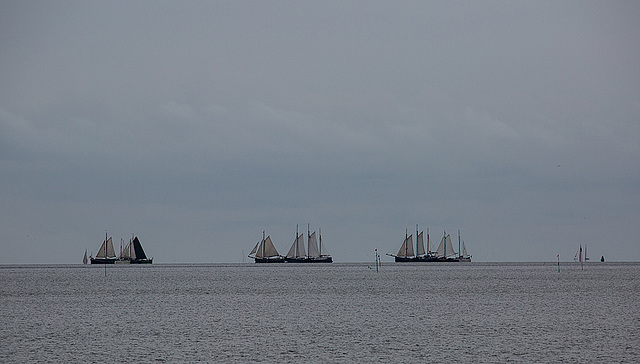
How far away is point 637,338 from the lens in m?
53.5

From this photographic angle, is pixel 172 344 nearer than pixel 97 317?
Yes

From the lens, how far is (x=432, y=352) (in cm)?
4903

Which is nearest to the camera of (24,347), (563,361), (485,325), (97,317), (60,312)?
(563,361)

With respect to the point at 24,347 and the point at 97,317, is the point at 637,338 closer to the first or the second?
the point at 24,347

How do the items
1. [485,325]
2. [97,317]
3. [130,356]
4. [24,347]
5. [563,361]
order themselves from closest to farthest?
[563,361]
[130,356]
[24,347]
[485,325]
[97,317]

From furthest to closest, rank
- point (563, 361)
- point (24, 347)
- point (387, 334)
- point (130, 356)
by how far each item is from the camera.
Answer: point (387, 334), point (24, 347), point (130, 356), point (563, 361)

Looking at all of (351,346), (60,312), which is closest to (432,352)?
(351,346)

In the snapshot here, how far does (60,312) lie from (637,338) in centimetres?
4927

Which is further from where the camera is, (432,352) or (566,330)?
(566,330)

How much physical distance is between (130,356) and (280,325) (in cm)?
1809

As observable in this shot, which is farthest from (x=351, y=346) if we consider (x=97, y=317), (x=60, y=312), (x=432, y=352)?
(x=60, y=312)

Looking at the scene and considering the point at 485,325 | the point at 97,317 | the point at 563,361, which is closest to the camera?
the point at 563,361

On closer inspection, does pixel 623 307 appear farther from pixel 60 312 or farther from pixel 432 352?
pixel 60 312

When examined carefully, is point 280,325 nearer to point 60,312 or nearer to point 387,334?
point 387,334
